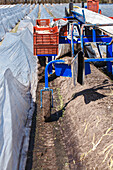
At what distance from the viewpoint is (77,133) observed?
4914 millimetres

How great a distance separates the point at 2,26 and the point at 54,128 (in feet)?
48.8

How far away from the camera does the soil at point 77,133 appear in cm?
408

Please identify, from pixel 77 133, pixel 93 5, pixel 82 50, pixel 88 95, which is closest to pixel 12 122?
pixel 77 133

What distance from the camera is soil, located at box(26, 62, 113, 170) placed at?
4078mm

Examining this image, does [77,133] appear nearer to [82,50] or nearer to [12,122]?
[12,122]

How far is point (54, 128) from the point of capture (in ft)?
18.1

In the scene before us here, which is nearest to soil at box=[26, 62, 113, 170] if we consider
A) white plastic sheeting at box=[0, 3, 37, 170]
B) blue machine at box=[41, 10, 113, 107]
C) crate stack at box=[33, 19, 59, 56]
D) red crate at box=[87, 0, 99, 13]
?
white plastic sheeting at box=[0, 3, 37, 170]

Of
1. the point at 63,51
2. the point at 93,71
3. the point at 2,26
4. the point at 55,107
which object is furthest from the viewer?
the point at 2,26

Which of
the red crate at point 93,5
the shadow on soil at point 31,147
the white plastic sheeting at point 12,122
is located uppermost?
the red crate at point 93,5

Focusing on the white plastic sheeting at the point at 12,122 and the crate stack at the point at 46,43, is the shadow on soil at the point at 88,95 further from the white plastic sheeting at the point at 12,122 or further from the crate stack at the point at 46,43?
the crate stack at the point at 46,43

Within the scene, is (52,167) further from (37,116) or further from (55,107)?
(55,107)

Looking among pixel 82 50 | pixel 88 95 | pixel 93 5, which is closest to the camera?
pixel 82 50

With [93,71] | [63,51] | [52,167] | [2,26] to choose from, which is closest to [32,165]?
[52,167]

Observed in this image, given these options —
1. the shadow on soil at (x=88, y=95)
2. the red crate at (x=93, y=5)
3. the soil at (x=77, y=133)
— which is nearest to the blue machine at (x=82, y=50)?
the shadow on soil at (x=88, y=95)
